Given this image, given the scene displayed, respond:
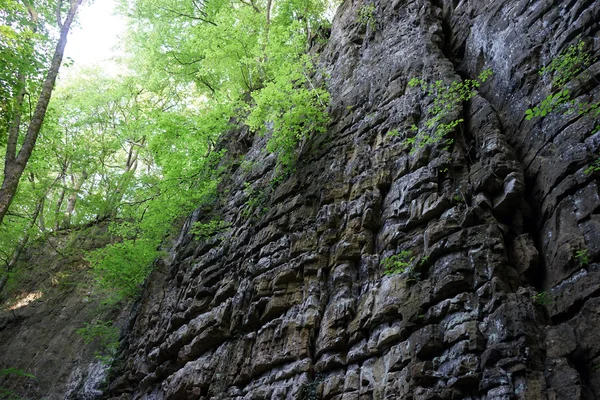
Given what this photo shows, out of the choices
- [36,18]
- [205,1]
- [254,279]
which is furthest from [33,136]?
[205,1]

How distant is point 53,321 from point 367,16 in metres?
14.7

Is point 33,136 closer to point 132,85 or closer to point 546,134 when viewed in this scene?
point 546,134

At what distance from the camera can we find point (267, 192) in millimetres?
11703

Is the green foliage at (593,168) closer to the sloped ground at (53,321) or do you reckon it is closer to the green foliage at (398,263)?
the green foliage at (398,263)

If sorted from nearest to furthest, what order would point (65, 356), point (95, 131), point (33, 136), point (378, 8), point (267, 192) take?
point (33, 136) < point (267, 192) < point (378, 8) < point (65, 356) < point (95, 131)

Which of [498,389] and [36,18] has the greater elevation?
[36,18]

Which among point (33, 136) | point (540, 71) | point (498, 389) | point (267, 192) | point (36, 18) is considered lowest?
point (498, 389)

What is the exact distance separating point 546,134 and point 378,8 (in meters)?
8.18

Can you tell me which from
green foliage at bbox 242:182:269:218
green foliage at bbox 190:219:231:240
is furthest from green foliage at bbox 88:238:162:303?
green foliage at bbox 242:182:269:218

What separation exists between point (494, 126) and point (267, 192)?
597 cm

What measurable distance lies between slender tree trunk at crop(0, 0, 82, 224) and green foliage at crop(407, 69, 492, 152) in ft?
22.8

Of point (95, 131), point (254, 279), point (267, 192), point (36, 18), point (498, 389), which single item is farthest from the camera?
point (95, 131)

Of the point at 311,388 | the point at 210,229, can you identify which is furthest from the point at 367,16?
the point at 311,388

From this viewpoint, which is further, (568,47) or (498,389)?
(568,47)
